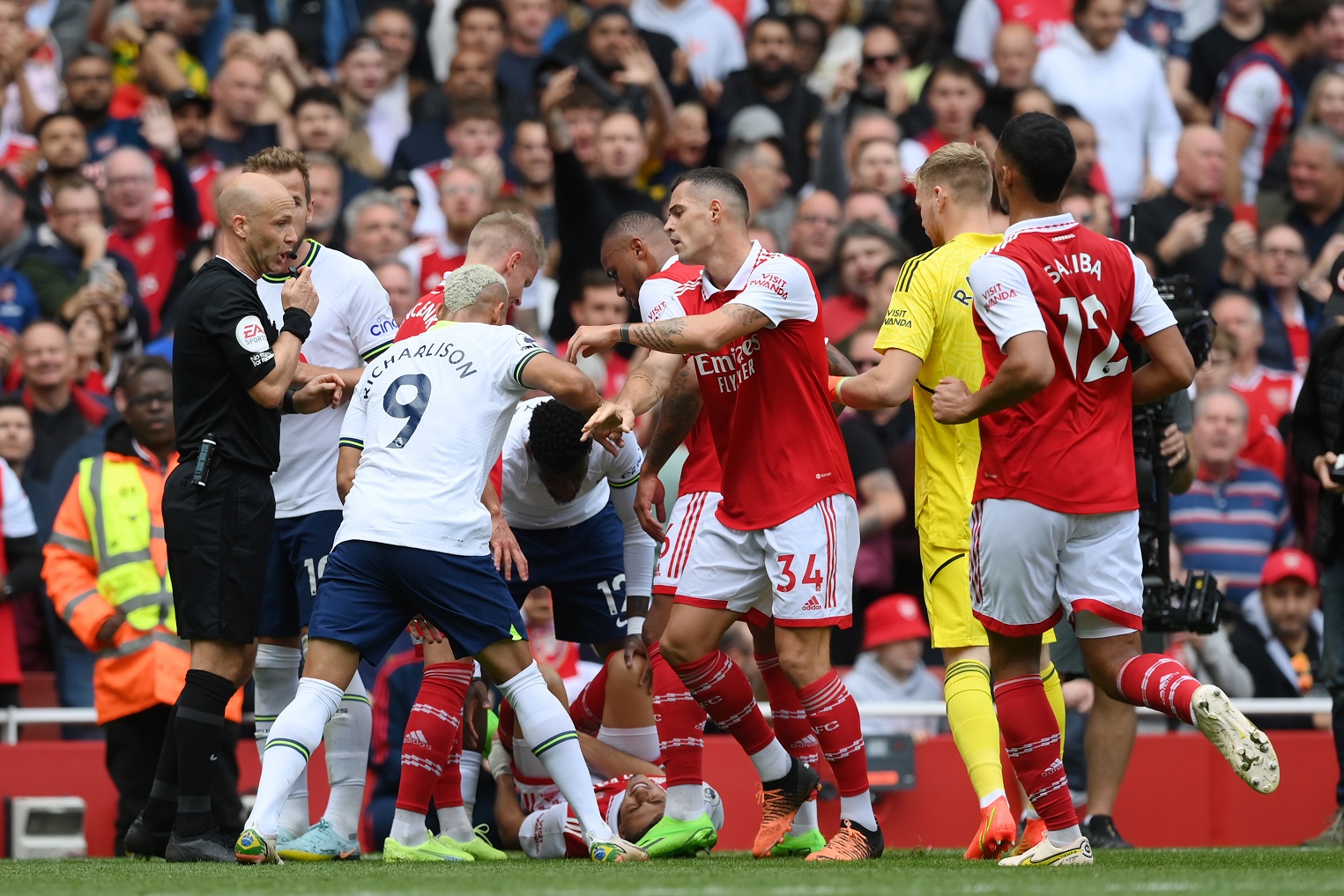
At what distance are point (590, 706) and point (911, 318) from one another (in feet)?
8.65

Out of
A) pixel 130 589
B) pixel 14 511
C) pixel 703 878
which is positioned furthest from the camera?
pixel 14 511

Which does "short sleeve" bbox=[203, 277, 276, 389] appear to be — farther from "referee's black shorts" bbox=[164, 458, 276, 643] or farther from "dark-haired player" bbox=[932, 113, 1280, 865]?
"dark-haired player" bbox=[932, 113, 1280, 865]

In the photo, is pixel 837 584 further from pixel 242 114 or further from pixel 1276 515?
pixel 242 114

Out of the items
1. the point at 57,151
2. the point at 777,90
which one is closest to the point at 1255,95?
the point at 777,90

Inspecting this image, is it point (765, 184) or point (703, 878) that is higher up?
point (765, 184)

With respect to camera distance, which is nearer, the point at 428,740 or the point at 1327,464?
the point at 428,740

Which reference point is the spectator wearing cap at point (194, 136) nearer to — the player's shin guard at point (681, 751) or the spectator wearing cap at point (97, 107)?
the spectator wearing cap at point (97, 107)

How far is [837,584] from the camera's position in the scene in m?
7.46

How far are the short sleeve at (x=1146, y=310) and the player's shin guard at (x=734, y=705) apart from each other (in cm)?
212

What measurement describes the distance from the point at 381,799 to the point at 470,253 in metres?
3.16

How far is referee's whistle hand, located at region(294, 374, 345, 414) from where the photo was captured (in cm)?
772

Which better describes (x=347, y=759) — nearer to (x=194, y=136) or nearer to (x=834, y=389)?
(x=834, y=389)

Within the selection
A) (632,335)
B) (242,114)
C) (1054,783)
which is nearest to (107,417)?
(242,114)

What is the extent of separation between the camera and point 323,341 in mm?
8305
